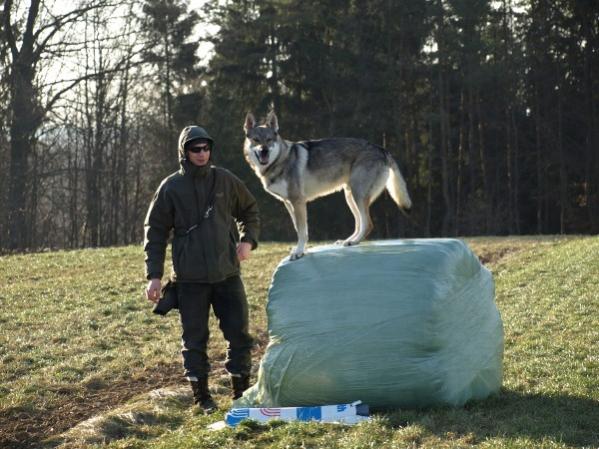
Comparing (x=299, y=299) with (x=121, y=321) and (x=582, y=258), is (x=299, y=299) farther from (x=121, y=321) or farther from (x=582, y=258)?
(x=582, y=258)

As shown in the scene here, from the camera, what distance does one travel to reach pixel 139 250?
70.7 feet

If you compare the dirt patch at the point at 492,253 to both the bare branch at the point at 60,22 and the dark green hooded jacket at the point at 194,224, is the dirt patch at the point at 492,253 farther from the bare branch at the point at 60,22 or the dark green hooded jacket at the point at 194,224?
the bare branch at the point at 60,22

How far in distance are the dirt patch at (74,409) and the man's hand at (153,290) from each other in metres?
1.57

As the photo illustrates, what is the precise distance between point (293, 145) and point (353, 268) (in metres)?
2.26

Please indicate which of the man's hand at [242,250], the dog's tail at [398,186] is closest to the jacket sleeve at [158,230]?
the man's hand at [242,250]

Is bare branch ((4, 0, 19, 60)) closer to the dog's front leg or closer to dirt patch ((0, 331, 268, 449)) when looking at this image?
dirt patch ((0, 331, 268, 449))

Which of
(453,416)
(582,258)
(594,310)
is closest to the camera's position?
(453,416)

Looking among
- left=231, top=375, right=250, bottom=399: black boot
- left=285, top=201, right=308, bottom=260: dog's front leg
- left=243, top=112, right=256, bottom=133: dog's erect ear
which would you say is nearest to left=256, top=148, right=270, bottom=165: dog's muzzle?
left=243, top=112, right=256, bottom=133: dog's erect ear

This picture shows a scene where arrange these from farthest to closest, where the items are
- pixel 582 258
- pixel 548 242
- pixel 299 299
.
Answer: pixel 548 242
pixel 582 258
pixel 299 299

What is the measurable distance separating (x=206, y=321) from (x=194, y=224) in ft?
2.66

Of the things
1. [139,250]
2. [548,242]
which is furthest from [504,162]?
[139,250]

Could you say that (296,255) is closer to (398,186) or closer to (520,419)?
(398,186)

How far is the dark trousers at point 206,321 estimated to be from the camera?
21.6 ft

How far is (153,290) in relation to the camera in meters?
6.41
